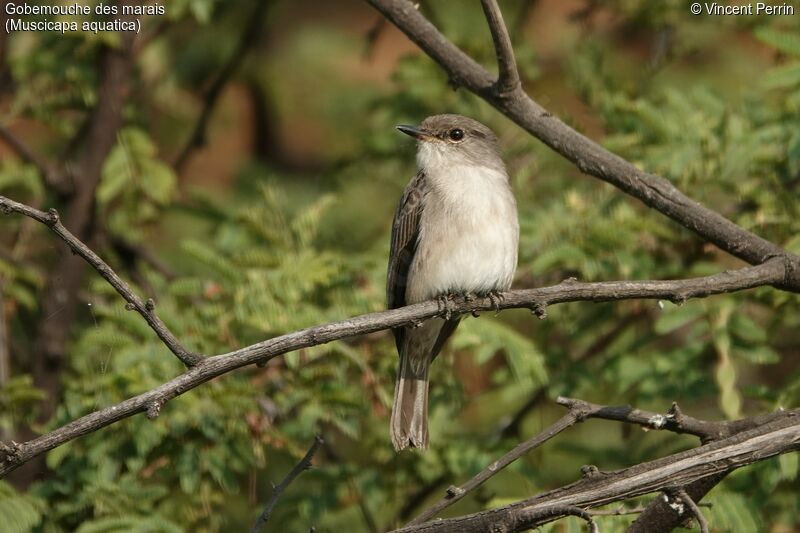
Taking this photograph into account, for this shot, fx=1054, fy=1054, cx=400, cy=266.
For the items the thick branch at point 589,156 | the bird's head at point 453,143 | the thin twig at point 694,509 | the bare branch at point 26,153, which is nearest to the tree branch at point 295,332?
the thick branch at point 589,156

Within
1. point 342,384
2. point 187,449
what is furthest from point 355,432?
point 187,449

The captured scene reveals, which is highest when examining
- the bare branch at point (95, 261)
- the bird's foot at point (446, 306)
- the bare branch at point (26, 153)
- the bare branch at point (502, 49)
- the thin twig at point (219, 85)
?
the thin twig at point (219, 85)

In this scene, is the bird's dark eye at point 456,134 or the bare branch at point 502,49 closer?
the bare branch at point 502,49

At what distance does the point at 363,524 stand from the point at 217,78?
12.0ft

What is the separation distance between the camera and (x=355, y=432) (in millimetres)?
5504

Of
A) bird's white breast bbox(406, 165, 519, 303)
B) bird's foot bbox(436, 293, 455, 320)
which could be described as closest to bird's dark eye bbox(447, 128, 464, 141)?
bird's white breast bbox(406, 165, 519, 303)

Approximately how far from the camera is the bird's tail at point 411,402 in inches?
214

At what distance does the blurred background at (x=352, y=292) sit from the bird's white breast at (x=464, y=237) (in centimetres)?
34

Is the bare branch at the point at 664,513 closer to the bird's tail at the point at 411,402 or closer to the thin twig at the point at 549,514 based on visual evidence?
the thin twig at the point at 549,514

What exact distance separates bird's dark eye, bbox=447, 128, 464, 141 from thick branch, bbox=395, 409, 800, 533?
9.10 feet

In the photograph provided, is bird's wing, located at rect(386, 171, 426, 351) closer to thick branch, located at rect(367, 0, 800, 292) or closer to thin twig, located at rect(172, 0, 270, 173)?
thick branch, located at rect(367, 0, 800, 292)

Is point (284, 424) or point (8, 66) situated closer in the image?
point (284, 424)

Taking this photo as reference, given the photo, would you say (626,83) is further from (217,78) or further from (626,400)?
(217,78)

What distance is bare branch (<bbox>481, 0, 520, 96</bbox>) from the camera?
4.38 meters
